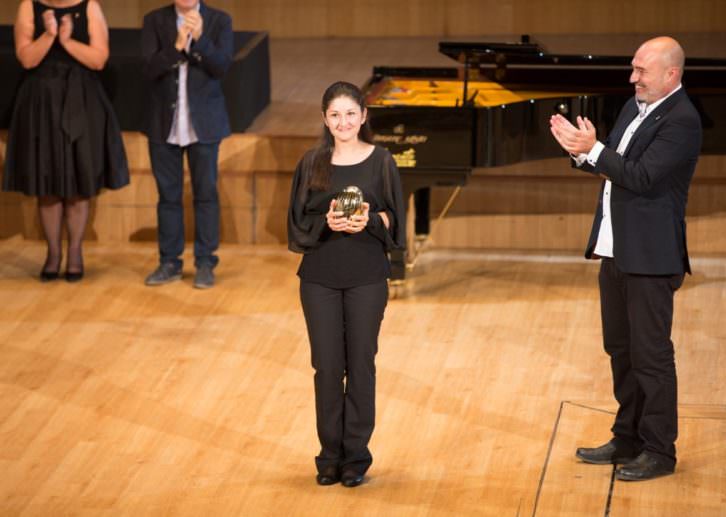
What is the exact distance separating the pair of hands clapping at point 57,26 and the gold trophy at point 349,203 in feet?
8.88

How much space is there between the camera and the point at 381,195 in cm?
445

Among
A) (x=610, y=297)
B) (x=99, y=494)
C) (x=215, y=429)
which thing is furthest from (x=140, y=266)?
(x=610, y=297)

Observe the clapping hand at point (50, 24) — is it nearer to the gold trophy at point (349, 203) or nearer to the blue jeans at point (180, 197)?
the blue jeans at point (180, 197)

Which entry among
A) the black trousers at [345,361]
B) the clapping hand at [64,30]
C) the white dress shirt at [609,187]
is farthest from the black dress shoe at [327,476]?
the clapping hand at [64,30]

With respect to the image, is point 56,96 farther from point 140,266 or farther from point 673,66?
point 673,66

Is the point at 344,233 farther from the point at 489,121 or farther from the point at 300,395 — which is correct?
the point at 489,121

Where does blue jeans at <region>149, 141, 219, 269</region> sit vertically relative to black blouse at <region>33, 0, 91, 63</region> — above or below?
below

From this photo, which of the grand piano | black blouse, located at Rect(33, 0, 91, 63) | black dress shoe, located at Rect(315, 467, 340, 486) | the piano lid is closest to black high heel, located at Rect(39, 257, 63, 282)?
black blouse, located at Rect(33, 0, 91, 63)

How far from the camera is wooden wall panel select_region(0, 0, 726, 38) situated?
997 centimetres

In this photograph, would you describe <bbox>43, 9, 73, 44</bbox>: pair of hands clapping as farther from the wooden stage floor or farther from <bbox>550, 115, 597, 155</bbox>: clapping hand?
<bbox>550, 115, 597, 155</bbox>: clapping hand

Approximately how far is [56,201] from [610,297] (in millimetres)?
3329

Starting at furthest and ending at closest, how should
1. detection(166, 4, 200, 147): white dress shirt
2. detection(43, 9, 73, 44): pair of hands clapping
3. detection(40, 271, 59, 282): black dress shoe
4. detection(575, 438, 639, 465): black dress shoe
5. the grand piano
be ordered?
detection(40, 271, 59, 282): black dress shoe
detection(166, 4, 200, 147): white dress shirt
detection(43, 9, 73, 44): pair of hands clapping
the grand piano
detection(575, 438, 639, 465): black dress shoe

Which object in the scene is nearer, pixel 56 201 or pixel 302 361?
pixel 302 361

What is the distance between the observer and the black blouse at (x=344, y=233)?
441cm
